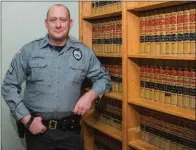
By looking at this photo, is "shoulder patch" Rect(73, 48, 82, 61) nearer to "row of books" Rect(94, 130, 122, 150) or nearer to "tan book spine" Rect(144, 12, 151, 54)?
"tan book spine" Rect(144, 12, 151, 54)

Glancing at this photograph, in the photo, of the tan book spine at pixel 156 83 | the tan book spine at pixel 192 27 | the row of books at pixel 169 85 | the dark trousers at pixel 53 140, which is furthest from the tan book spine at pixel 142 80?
the dark trousers at pixel 53 140

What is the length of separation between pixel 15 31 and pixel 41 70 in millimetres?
539

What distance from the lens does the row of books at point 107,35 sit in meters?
2.13

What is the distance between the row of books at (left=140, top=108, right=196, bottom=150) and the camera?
170 centimetres

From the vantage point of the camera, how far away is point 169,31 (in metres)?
1.73

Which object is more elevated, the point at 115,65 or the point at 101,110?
the point at 115,65

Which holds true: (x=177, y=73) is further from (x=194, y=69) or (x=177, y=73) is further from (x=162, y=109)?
(x=162, y=109)

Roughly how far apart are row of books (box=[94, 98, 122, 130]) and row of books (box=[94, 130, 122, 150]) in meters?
0.13

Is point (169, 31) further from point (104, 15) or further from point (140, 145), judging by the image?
point (140, 145)

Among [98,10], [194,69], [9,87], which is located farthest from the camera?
[98,10]

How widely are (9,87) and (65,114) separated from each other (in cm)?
42

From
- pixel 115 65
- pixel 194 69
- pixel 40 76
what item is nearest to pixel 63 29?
pixel 40 76

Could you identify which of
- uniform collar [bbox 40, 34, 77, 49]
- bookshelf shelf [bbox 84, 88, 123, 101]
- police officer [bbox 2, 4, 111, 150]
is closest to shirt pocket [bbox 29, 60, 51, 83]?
police officer [bbox 2, 4, 111, 150]

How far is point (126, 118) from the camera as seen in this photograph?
1958 mm
